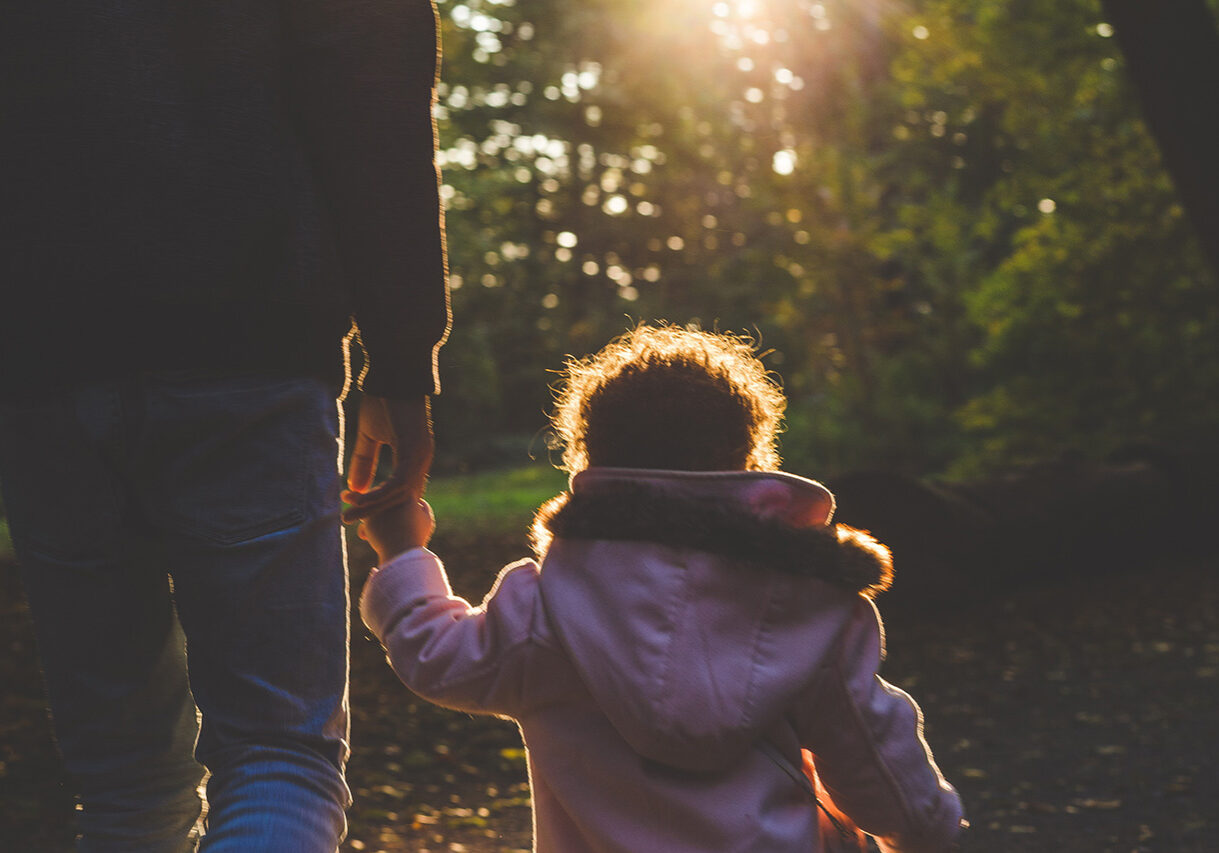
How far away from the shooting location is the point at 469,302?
27844mm

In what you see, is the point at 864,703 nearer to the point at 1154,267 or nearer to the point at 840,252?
the point at 1154,267

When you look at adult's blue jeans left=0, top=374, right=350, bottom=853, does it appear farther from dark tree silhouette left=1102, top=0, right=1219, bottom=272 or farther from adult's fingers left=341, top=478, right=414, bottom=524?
dark tree silhouette left=1102, top=0, right=1219, bottom=272

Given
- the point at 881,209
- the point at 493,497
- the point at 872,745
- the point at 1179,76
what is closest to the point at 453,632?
the point at 872,745

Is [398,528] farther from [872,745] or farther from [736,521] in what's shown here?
[872,745]

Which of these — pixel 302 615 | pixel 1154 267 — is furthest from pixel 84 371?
pixel 1154 267

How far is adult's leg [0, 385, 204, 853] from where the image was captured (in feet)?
5.87

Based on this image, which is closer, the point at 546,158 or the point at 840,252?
the point at 840,252

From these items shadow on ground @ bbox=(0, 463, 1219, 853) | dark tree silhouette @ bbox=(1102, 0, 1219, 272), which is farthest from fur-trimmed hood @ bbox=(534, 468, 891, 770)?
dark tree silhouette @ bbox=(1102, 0, 1219, 272)

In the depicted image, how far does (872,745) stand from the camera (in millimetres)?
1973

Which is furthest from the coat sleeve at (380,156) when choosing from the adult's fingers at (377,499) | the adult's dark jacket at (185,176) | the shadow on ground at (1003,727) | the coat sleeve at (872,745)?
the shadow on ground at (1003,727)

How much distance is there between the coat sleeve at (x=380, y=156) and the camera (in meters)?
1.92

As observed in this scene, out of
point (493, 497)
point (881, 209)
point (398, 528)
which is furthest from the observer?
point (881, 209)

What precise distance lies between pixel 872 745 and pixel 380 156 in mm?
1197

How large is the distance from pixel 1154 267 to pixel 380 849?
10.1m
